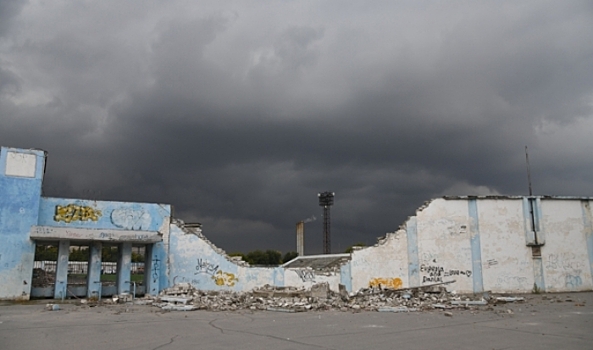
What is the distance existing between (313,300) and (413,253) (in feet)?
33.1

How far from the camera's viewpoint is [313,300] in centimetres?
2020

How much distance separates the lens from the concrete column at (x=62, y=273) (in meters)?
22.0

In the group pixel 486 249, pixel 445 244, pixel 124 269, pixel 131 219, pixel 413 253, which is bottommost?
pixel 124 269

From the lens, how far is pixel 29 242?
21.6m

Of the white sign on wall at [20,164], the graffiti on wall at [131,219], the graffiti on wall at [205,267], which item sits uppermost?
the white sign on wall at [20,164]

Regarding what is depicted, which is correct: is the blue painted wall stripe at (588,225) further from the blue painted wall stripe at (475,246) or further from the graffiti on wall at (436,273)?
the graffiti on wall at (436,273)

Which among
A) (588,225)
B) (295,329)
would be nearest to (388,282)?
(588,225)

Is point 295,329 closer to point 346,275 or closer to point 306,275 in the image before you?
point 306,275

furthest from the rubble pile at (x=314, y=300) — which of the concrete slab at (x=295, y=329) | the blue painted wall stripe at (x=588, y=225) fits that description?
the blue painted wall stripe at (x=588, y=225)

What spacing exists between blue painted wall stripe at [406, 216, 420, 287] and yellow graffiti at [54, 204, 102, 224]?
17.5 meters

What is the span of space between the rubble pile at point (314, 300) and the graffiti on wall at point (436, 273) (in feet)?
11.0

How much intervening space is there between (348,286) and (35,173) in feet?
57.2

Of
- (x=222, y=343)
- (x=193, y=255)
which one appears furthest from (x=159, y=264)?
(x=222, y=343)

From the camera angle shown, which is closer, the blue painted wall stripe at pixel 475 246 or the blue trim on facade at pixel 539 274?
the blue painted wall stripe at pixel 475 246
